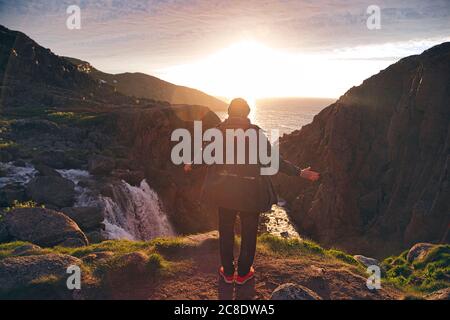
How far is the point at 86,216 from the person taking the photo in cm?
1973

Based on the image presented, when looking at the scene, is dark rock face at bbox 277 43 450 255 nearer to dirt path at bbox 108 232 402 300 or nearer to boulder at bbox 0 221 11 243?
Result: dirt path at bbox 108 232 402 300

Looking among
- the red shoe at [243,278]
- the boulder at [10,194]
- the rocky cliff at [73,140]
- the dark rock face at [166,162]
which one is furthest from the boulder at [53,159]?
the red shoe at [243,278]

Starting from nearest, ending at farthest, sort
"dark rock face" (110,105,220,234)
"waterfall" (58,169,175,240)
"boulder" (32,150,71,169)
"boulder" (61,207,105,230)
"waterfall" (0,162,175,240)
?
"boulder" (61,207,105,230) < "waterfall" (0,162,175,240) < "waterfall" (58,169,175,240) < "boulder" (32,150,71,169) < "dark rock face" (110,105,220,234)

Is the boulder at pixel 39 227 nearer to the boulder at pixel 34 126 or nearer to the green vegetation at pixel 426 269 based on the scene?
the green vegetation at pixel 426 269

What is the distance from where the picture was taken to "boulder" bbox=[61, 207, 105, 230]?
63.1 ft

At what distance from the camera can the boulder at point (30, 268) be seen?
7004 mm

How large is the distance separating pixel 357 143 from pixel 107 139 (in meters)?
28.4

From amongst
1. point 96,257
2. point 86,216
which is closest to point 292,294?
point 96,257

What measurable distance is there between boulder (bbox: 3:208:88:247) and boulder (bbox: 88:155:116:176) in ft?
57.1

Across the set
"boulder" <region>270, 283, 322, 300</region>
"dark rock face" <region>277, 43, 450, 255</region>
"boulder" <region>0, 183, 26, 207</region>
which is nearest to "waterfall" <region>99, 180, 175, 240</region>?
"boulder" <region>0, 183, 26, 207</region>

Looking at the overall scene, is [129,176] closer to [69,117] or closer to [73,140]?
[73,140]

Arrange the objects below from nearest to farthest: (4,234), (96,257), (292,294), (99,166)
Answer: (292,294) < (96,257) < (4,234) < (99,166)

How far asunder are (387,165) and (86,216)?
32.0m
